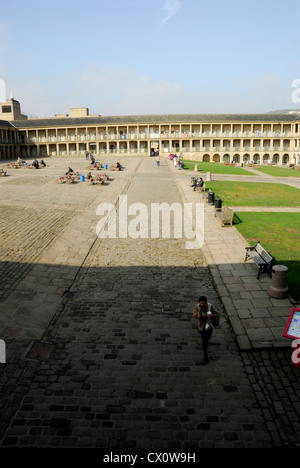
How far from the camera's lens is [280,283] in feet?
29.5

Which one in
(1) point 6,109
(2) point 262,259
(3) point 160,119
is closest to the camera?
(2) point 262,259

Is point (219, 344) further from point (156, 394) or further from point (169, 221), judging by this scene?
point (169, 221)

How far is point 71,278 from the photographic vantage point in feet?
35.4

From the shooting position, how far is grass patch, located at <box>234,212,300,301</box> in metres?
10.7

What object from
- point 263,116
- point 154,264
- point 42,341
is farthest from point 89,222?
point 263,116

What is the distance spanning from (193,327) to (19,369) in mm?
3893

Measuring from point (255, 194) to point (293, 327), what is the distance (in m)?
18.6

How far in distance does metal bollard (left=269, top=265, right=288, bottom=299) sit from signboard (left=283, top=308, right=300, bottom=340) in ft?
7.42

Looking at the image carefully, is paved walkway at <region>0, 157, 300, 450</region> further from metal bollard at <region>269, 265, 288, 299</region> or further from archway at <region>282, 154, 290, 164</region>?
archway at <region>282, 154, 290, 164</region>

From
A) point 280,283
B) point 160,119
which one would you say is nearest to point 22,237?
point 280,283

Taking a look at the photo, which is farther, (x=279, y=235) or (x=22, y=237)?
(x=279, y=235)

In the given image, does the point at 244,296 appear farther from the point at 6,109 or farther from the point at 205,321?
the point at 6,109

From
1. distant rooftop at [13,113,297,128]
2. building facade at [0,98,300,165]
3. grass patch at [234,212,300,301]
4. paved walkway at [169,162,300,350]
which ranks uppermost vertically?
distant rooftop at [13,113,297,128]

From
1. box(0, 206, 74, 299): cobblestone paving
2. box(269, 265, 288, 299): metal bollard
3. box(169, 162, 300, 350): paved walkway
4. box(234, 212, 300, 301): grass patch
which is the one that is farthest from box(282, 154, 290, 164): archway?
box(269, 265, 288, 299): metal bollard
